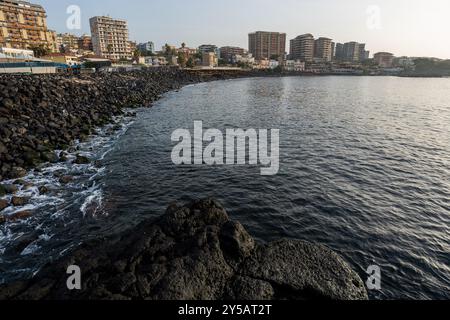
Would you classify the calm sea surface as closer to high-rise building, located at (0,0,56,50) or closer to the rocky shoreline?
the rocky shoreline

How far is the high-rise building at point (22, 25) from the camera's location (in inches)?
4985

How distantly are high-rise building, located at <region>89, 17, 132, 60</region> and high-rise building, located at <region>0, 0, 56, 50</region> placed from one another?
46359mm

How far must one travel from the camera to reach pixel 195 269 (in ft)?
28.2

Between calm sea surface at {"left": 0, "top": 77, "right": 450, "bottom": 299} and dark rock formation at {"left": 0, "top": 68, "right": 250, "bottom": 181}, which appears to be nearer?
calm sea surface at {"left": 0, "top": 77, "right": 450, "bottom": 299}

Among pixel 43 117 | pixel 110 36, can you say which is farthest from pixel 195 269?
pixel 110 36

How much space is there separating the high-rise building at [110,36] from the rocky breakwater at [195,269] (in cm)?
20584

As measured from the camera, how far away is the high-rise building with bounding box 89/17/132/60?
188750mm

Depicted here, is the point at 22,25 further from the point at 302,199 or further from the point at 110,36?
the point at 302,199

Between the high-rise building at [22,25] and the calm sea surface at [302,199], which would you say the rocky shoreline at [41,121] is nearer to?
the calm sea surface at [302,199]

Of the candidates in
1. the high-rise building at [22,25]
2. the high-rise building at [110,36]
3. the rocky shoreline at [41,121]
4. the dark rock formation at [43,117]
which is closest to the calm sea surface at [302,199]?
the rocky shoreline at [41,121]

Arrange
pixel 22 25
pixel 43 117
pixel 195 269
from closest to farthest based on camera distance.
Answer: pixel 195 269, pixel 43 117, pixel 22 25

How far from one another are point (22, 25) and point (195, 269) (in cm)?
17561

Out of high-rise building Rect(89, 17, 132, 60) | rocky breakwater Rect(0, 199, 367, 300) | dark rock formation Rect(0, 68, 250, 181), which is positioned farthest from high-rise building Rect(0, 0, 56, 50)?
rocky breakwater Rect(0, 199, 367, 300)
